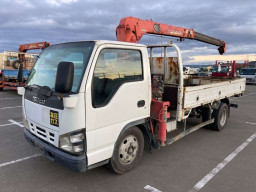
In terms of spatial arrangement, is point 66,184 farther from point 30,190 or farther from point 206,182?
point 206,182

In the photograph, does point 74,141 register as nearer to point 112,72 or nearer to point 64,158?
point 64,158

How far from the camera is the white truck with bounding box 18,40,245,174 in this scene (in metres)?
2.71

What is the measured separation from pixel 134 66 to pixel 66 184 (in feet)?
6.91

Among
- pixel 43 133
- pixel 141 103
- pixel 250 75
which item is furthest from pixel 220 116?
pixel 250 75

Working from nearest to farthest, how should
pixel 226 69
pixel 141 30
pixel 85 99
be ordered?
pixel 85 99 → pixel 141 30 → pixel 226 69

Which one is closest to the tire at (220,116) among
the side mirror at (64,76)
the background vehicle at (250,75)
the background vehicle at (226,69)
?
the background vehicle at (226,69)

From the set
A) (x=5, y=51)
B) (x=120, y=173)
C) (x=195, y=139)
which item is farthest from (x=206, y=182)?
(x=5, y=51)

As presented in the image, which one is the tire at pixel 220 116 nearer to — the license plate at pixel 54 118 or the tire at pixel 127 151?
the tire at pixel 127 151

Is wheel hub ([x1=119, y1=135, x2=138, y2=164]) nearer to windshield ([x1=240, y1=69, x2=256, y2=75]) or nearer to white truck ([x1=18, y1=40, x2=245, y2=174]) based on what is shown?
white truck ([x1=18, y1=40, x2=245, y2=174])

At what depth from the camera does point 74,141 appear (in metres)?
2.71

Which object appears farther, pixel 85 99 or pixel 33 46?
pixel 33 46

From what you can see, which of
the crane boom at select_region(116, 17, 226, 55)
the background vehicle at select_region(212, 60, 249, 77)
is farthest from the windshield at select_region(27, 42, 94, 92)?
the background vehicle at select_region(212, 60, 249, 77)

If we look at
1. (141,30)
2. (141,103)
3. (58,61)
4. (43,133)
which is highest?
(141,30)

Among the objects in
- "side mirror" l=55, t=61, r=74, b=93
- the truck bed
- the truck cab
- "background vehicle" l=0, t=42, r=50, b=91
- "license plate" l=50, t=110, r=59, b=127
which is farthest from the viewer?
"background vehicle" l=0, t=42, r=50, b=91
